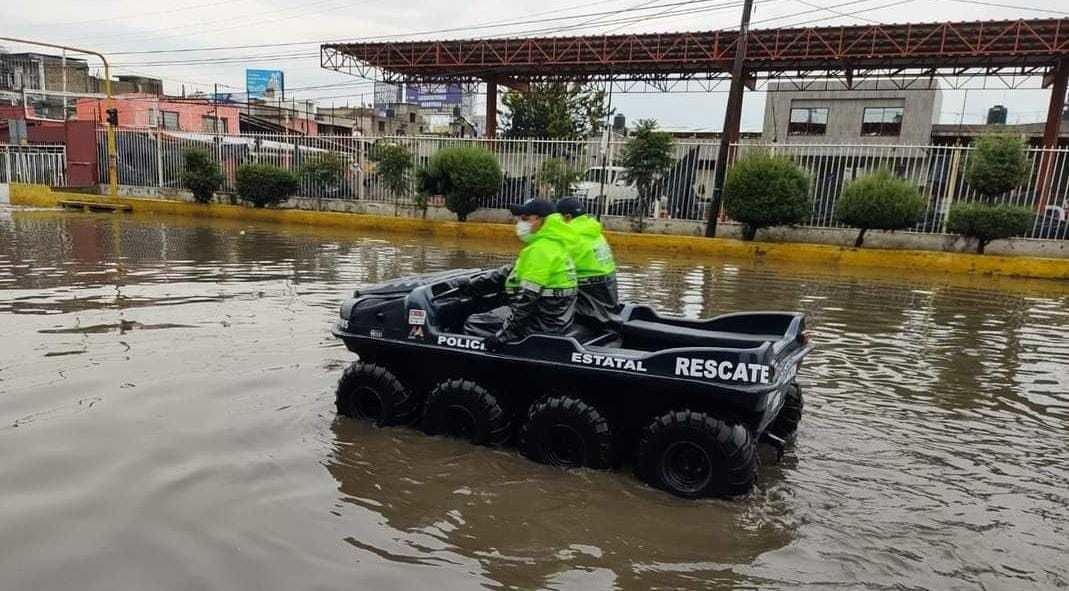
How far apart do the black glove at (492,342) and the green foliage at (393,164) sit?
1651 cm

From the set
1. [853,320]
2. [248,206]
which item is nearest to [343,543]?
[853,320]

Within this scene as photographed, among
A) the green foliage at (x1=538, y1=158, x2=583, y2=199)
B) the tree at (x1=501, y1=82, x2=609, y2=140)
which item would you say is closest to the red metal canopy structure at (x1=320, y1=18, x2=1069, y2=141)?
the tree at (x1=501, y1=82, x2=609, y2=140)

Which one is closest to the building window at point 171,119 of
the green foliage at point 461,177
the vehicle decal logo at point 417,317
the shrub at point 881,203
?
the green foliage at point 461,177

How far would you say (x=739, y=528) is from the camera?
12.0 feet

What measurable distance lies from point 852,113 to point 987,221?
22992mm

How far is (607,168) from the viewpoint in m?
18.6

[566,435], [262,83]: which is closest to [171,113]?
[262,83]

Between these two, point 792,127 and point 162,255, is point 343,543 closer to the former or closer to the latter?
point 162,255

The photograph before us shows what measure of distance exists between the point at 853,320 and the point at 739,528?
20.0 ft

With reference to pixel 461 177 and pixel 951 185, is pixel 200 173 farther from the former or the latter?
pixel 951 185

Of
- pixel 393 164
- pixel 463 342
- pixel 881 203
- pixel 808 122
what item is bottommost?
pixel 463 342

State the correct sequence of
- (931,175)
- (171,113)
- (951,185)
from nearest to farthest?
1. (951,185)
2. (931,175)
3. (171,113)

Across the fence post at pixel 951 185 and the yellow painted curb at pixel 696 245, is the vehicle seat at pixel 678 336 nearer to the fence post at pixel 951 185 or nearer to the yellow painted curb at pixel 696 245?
the yellow painted curb at pixel 696 245

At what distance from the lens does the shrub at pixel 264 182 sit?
69.8 ft
